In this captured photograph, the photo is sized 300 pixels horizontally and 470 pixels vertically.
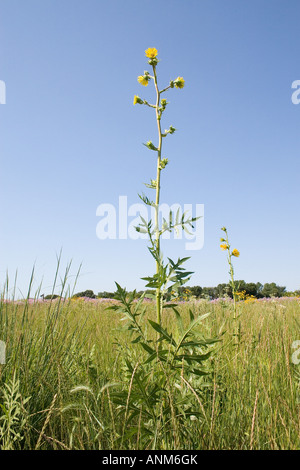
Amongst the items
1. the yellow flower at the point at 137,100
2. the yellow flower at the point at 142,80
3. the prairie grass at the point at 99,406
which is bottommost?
the prairie grass at the point at 99,406

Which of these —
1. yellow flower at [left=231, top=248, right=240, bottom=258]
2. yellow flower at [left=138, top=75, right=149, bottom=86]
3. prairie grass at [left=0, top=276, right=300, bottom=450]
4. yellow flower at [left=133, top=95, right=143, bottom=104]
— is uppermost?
yellow flower at [left=138, top=75, right=149, bottom=86]

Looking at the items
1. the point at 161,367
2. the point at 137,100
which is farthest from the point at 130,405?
Result: the point at 137,100

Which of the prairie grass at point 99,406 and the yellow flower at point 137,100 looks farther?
the yellow flower at point 137,100

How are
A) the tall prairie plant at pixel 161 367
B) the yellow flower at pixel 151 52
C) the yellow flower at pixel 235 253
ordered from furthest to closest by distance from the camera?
the yellow flower at pixel 235 253, the yellow flower at pixel 151 52, the tall prairie plant at pixel 161 367

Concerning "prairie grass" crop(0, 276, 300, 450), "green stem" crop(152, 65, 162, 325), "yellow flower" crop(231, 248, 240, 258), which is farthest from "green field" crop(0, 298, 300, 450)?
"yellow flower" crop(231, 248, 240, 258)

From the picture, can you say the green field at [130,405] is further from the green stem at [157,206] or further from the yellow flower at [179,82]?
the yellow flower at [179,82]

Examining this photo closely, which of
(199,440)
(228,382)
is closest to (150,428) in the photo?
(199,440)

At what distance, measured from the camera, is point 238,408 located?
1.99m

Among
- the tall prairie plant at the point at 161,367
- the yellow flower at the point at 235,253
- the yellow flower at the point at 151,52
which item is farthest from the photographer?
the yellow flower at the point at 235,253

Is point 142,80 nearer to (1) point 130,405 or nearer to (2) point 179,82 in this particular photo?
(2) point 179,82

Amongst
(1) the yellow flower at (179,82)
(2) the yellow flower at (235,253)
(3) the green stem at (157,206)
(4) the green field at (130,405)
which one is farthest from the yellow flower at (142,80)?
(2) the yellow flower at (235,253)

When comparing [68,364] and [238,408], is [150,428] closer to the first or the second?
[238,408]

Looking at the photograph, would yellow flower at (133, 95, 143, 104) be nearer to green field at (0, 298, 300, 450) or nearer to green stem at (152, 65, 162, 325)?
green stem at (152, 65, 162, 325)
